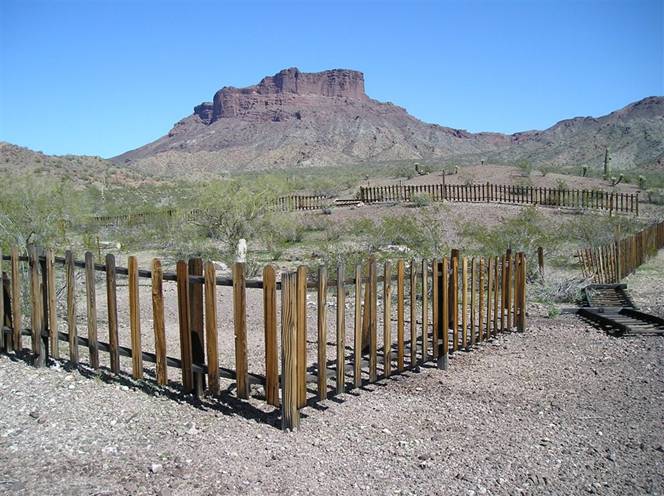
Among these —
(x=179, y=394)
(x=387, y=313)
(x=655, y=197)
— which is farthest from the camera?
(x=655, y=197)

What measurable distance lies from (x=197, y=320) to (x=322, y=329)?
1144 millimetres

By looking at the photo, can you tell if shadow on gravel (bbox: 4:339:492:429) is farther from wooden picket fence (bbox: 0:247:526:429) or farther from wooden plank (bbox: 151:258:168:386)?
wooden plank (bbox: 151:258:168:386)

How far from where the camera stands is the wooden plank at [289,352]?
4934 millimetres

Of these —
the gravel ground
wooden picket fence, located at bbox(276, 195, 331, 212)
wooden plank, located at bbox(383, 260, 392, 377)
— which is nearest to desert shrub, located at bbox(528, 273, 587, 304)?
the gravel ground

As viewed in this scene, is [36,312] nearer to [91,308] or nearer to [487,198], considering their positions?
[91,308]

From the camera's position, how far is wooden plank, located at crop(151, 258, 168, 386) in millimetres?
5641

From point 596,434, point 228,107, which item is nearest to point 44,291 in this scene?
point 596,434

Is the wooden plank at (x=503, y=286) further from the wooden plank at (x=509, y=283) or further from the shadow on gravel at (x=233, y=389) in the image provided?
the shadow on gravel at (x=233, y=389)

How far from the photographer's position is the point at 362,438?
16.3ft

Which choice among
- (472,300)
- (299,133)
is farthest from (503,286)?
(299,133)

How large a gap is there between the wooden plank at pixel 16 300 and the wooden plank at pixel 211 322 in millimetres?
2630

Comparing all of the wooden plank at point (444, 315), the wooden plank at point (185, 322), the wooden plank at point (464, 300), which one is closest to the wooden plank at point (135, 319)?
the wooden plank at point (185, 322)

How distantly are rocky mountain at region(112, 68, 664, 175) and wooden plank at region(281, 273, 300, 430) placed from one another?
7185 cm

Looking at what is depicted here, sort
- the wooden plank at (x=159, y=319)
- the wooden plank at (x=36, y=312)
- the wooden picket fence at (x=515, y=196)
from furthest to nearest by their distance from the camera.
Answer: the wooden picket fence at (x=515, y=196)
the wooden plank at (x=36, y=312)
the wooden plank at (x=159, y=319)
